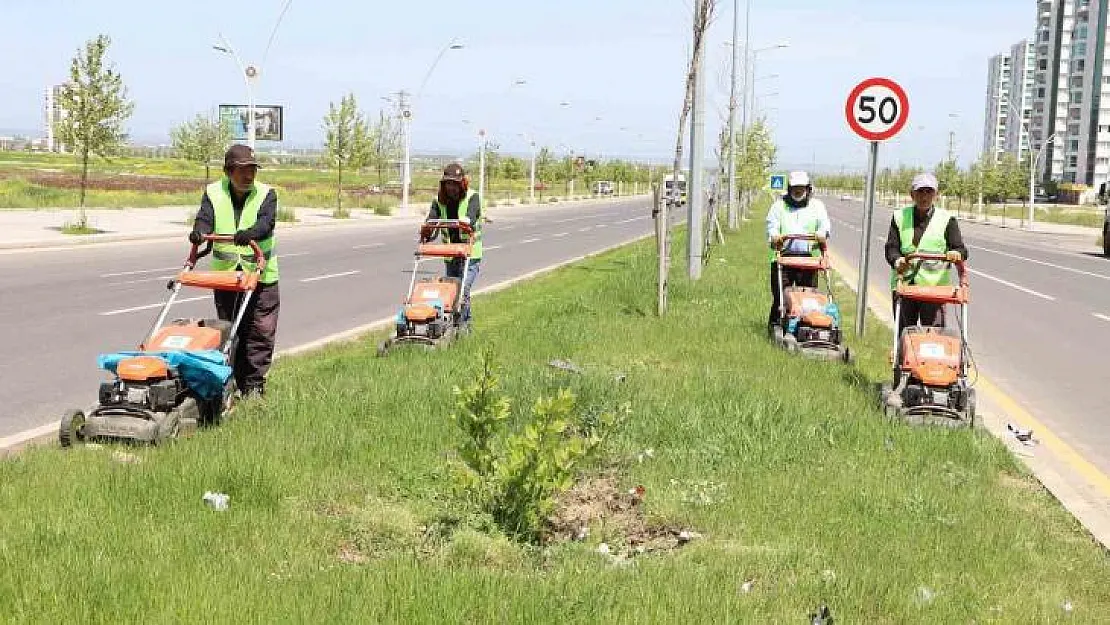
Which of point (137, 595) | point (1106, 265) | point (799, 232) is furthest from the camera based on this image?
point (1106, 265)

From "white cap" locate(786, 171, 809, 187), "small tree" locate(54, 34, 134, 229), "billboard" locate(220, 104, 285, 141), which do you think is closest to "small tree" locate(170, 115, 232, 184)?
"billboard" locate(220, 104, 285, 141)

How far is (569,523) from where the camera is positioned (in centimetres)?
502

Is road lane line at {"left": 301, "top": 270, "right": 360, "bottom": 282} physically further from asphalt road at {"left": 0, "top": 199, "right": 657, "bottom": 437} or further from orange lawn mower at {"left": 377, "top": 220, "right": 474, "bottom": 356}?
orange lawn mower at {"left": 377, "top": 220, "right": 474, "bottom": 356}

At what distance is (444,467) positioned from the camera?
5.48m

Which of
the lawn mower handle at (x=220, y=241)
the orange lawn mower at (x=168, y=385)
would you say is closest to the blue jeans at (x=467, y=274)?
the lawn mower handle at (x=220, y=241)

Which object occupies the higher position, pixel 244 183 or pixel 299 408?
pixel 244 183

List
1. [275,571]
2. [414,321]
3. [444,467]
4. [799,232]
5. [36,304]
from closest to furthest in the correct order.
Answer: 1. [275,571]
2. [444,467]
3. [414,321]
4. [799,232]
5. [36,304]

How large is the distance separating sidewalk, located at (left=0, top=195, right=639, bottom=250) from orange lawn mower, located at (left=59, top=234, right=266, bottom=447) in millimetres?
18926

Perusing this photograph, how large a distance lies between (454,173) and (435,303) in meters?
1.21

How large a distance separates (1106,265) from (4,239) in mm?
27138

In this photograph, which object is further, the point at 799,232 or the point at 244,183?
the point at 799,232

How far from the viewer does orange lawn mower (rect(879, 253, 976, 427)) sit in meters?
7.10

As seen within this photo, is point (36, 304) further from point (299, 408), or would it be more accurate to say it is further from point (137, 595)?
point (137, 595)

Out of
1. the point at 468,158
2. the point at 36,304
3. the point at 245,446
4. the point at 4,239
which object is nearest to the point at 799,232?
the point at 245,446
